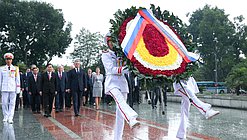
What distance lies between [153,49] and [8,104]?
233 inches

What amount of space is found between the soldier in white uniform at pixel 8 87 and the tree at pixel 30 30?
1240 inches

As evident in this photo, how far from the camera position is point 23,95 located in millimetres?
17734

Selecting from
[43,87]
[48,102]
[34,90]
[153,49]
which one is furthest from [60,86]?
[153,49]

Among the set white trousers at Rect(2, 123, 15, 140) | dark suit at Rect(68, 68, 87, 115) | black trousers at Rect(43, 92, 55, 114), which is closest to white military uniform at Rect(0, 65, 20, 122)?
white trousers at Rect(2, 123, 15, 140)

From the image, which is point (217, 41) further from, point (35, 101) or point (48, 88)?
point (48, 88)

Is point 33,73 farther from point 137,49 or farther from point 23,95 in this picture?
point 137,49

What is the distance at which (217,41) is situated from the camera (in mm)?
60312

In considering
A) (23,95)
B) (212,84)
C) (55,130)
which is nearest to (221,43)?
(212,84)

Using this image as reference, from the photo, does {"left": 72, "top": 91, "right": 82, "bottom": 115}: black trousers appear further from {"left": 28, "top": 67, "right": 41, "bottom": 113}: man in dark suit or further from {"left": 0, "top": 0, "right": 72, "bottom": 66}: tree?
{"left": 0, "top": 0, "right": 72, "bottom": 66}: tree

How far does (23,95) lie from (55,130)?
10.7 metres

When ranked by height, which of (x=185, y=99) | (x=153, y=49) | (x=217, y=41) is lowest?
(x=185, y=99)

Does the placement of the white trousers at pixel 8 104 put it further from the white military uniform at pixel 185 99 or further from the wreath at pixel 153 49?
the white military uniform at pixel 185 99

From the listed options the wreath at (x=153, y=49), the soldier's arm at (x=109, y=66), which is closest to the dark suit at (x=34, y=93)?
the soldier's arm at (x=109, y=66)

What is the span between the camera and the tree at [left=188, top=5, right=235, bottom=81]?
59344 mm
